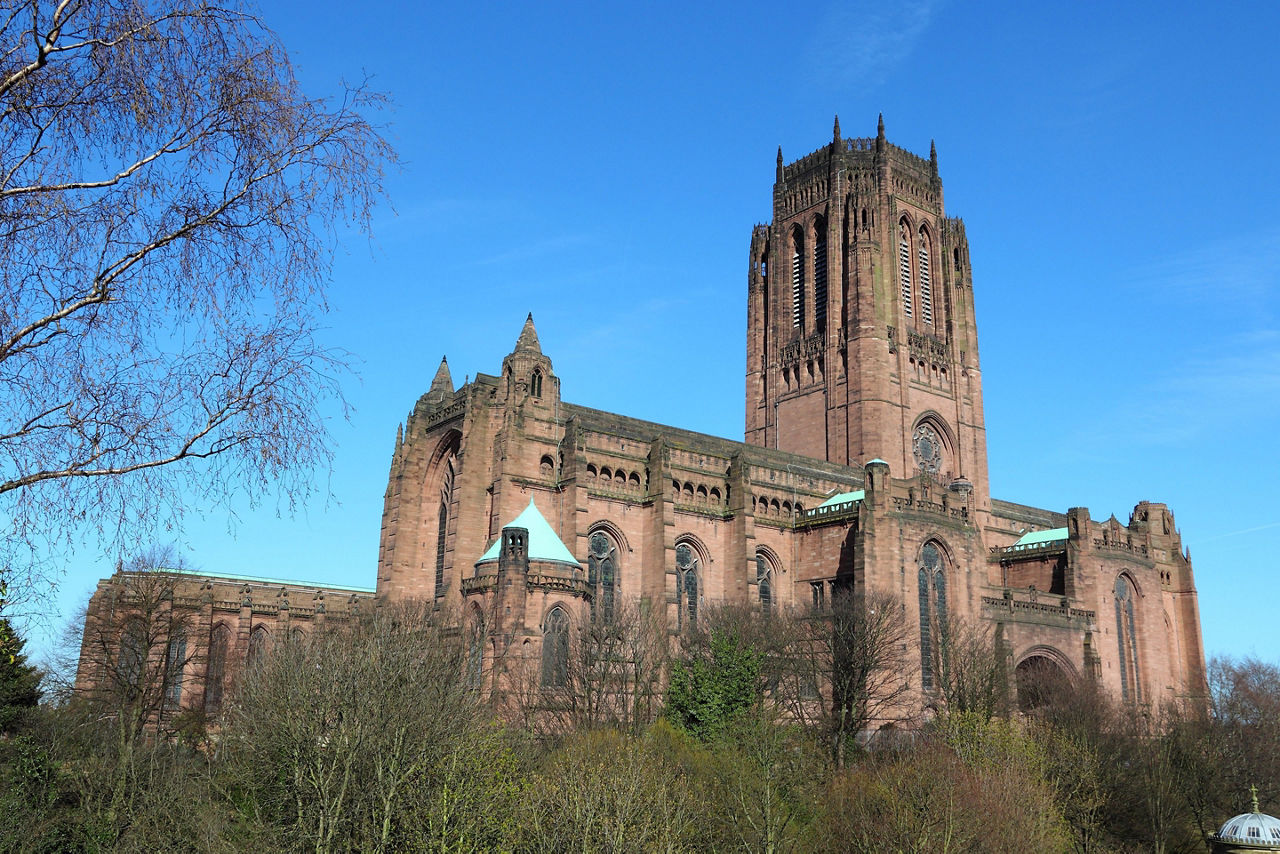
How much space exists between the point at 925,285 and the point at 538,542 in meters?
41.7

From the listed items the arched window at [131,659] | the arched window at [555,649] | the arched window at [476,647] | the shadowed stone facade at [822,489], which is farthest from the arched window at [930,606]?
the arched window at [131,659]

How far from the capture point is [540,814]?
22859 mm

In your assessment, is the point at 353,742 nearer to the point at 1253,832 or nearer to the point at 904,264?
the point at 1253,832

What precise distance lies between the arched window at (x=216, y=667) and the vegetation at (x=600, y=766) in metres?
2.90

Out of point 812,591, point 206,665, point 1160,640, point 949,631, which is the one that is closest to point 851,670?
point 949,631

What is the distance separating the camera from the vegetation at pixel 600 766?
22.6 m

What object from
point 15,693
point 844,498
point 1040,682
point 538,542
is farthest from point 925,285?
point 15,693

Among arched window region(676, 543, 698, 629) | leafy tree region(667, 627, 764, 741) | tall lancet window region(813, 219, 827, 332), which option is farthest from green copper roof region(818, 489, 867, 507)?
leafy tree region(667, 627, 764, 741)

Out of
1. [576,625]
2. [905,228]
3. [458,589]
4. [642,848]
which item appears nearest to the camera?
[642,848]

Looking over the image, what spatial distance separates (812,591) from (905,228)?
31.5 meters

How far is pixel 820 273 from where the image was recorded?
75125 mm

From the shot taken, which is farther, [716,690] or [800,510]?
[800,510]

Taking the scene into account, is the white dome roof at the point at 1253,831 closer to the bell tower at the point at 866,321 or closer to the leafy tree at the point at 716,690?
the leafy tree at the point at 716,690

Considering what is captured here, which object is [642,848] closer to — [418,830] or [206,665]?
[418,830]
